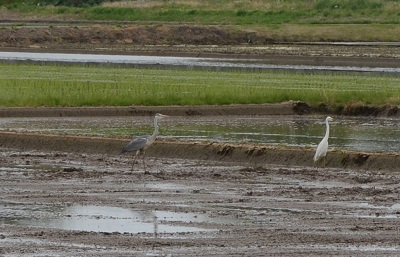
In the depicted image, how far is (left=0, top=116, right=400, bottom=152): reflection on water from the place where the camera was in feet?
63.5

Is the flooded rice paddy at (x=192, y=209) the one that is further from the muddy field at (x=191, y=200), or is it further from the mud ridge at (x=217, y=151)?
the mud ridge at (x=217, y=151)

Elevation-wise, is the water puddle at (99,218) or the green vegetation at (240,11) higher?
the water puddle at (99,218)

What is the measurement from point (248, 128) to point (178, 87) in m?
6.28

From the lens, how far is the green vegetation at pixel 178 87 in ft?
82.5

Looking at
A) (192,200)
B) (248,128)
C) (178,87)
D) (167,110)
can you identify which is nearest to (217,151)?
(192,200)

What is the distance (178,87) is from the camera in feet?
90.7

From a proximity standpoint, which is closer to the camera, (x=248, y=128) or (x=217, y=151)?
(x=217, y=151)

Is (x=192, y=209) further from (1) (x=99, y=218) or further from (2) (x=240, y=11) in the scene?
(2) (x=240, y=11)

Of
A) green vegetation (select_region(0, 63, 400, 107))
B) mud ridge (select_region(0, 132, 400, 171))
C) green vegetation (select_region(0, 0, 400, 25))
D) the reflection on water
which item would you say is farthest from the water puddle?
green vegetation (select_region(0, 0, 400, 25))

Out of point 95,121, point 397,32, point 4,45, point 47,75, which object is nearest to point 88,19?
point 4,45

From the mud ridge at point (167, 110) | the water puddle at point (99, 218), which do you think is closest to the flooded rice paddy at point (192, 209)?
the water puddle at point (99, 218)

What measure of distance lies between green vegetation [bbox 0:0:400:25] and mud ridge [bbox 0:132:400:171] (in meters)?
39.6

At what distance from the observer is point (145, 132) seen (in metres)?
20.6

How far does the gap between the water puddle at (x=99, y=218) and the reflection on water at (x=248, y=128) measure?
22.3 ft
